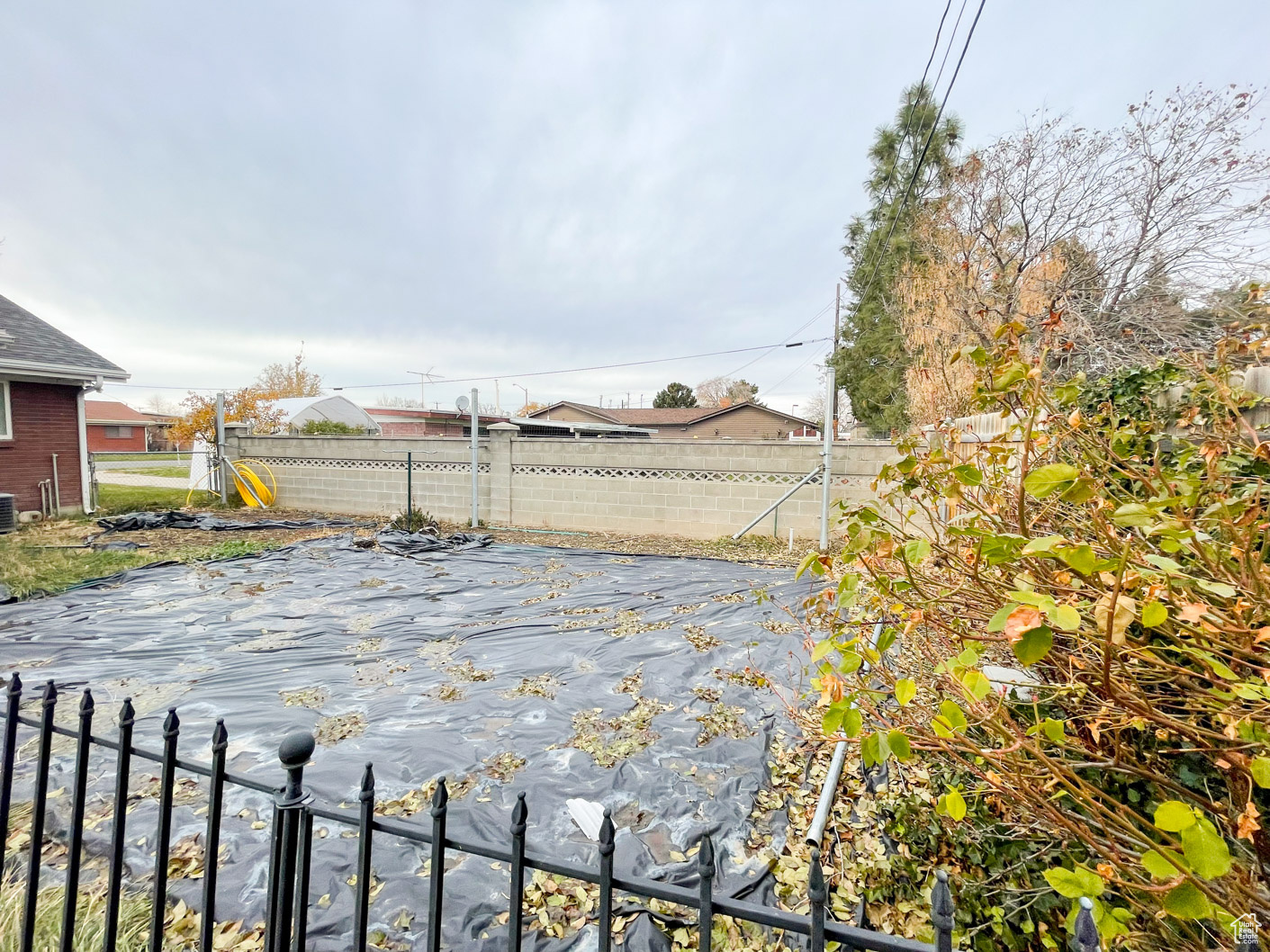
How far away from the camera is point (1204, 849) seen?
0.61m

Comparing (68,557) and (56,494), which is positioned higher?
(56,494)

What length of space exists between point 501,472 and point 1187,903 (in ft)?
30.3

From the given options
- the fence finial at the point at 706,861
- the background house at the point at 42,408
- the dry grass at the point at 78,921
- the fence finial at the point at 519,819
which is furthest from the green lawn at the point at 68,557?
the fence finial at the point at 706,861

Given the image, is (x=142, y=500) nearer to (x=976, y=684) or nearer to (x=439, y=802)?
(x=439, y=802)

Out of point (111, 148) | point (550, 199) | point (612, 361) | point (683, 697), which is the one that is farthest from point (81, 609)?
point (612, 361)

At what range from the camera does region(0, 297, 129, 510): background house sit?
8.57m

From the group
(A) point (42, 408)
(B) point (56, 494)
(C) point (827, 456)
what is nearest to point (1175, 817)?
(C) point (827, 456)

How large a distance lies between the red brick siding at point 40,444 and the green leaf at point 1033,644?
1314cm

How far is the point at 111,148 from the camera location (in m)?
7.59

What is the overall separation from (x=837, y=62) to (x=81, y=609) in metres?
9.29

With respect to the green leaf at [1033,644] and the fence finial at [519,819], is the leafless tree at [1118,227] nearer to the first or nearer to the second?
the green leaf at [1033,644]

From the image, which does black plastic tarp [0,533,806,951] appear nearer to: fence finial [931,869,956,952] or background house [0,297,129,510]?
fence finial [931,869,956,952]

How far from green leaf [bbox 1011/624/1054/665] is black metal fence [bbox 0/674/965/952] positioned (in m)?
0.31

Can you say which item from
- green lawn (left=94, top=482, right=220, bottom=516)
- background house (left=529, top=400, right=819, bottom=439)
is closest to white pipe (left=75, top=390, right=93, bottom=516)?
green lawn (left=94, top=482, right=220, bottom=516)
